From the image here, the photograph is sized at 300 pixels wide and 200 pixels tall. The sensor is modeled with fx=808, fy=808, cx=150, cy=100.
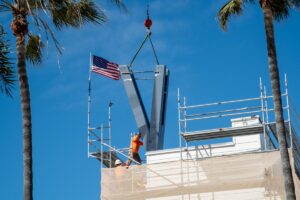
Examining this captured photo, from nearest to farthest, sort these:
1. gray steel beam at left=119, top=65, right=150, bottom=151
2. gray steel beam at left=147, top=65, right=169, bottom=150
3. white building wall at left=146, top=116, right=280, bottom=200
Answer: white building wall at left=146, top=116, right=280, bottom=200
gray steel beam at left=147, top=65, right=169, bottom=150
gray steel beam at left=119, top=65, right=150, bottom=151

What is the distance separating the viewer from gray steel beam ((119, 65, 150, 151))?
29.1 metres

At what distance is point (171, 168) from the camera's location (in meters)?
25.4

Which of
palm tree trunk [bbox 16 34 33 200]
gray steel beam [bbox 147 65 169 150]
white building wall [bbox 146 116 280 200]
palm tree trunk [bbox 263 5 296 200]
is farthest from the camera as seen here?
gray steel beam [bbox 147 65 169 150]

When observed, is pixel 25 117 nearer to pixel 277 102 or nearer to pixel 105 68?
pixel 277 102

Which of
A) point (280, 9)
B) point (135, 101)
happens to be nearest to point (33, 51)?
point (280, 9)

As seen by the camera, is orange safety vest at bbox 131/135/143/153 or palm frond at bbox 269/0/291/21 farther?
orange safety vest at bbox 131/135/143/153

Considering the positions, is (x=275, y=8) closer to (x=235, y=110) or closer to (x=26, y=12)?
(x=235, y=110)

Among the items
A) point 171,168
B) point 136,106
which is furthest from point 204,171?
point 136,106

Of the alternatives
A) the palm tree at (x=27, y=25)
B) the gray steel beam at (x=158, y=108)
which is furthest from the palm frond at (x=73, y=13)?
the gray steel beam at (x=158, y=108)

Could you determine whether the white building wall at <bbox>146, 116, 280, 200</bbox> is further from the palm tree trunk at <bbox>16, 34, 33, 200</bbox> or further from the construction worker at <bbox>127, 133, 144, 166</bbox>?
the palm tree trunk at <bbox>16, 34, 33, 200</bbox>

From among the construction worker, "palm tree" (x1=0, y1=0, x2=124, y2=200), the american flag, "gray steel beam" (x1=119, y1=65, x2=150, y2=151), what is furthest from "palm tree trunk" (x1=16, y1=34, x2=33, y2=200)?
"gray steel beam" (x1=119, y1=65, x2=150, y2=151)

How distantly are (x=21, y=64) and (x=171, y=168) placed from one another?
313 inches

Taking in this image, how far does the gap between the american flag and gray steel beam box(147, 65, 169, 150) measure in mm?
1494

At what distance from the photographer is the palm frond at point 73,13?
20.2m
